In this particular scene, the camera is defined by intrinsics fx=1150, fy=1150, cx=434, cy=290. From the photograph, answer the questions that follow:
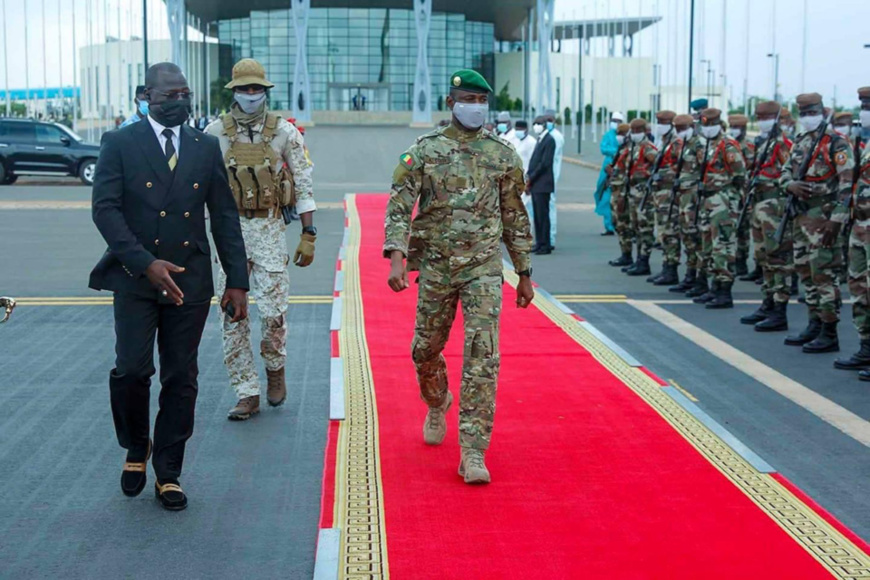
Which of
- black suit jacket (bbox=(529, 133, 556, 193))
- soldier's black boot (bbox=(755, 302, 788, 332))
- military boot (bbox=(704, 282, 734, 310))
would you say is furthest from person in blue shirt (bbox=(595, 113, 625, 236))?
soldier's black boot (bbox=(755, 302, 788, 332))

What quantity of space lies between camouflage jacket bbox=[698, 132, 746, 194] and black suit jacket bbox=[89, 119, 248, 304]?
25.5ft

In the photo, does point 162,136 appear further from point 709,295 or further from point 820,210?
point 709,295

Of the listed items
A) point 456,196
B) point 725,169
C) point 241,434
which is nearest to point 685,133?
point 725,169

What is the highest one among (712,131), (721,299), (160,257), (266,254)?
(712,131)

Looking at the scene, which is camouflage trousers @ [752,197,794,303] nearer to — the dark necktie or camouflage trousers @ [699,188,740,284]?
camouflage trousers @ [699,188,740,284]

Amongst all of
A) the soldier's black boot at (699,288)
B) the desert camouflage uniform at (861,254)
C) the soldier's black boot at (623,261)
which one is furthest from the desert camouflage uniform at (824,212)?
the soldier's black boot at (623,261)

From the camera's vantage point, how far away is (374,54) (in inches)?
3551

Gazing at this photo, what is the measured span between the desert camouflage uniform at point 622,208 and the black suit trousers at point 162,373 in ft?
35.0

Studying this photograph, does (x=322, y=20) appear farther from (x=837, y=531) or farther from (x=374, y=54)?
(x=837, y=531)

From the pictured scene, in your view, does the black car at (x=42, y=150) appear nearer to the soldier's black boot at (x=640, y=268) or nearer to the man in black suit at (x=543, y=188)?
the man in black suit at (x=543, y=188)

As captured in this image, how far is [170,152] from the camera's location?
560cm

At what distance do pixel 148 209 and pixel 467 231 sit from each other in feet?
5.23

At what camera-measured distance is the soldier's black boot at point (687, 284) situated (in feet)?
44.5

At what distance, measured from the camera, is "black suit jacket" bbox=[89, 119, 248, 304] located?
17.7ft
